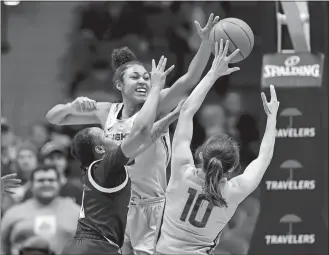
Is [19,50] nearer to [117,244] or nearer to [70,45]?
[70,45]

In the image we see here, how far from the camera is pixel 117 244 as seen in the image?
15.9 feet

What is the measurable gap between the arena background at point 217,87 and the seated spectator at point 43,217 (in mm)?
527

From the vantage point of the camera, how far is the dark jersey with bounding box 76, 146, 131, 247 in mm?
4715

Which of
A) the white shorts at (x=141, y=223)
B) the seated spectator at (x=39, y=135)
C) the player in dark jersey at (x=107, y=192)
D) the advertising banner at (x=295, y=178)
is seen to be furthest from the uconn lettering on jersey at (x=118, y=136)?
the advertising banner at (x=295, y=178)

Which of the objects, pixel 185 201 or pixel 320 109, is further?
pixel 320 109

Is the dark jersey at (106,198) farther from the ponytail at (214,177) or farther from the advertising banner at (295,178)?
the advertising banner at (295,178)

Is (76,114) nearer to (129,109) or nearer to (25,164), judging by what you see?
(129,109)

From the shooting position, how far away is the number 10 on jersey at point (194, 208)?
15.7 ft

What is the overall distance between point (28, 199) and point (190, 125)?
365cm

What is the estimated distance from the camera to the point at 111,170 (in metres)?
4.69

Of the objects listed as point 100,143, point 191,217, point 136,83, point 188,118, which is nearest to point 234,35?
point 136,83

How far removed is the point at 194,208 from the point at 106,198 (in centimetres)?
53

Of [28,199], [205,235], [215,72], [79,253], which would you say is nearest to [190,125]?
[215,72]

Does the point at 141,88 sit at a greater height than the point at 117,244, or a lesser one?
greater
